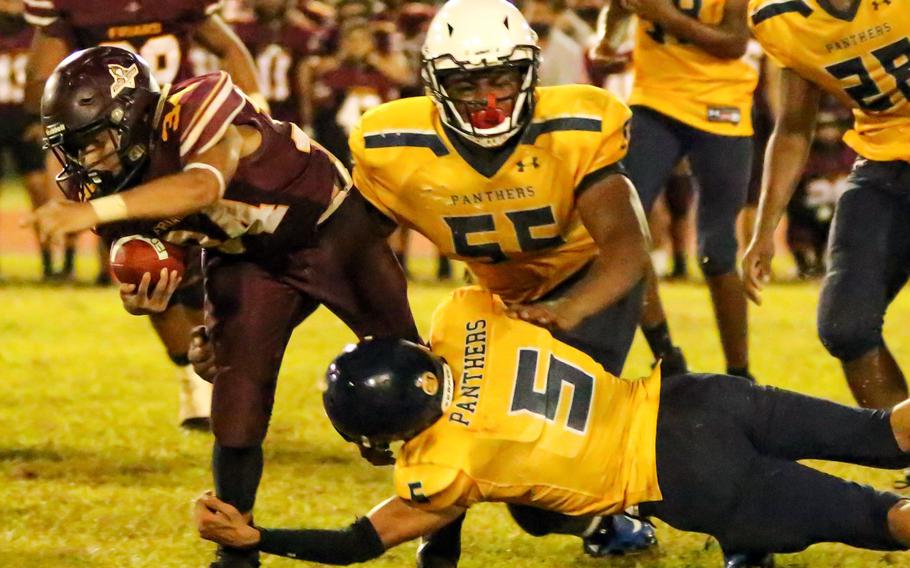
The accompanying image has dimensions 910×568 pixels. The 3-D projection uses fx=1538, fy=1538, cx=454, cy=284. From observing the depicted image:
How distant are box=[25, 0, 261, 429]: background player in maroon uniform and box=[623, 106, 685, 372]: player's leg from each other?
5.24 feet

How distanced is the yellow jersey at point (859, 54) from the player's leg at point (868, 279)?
0.13 metres

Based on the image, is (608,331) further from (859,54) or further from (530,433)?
(859,54)

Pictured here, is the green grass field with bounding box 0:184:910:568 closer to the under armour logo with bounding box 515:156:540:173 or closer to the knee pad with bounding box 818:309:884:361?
the knee pad with bounding box 818:309:884:361

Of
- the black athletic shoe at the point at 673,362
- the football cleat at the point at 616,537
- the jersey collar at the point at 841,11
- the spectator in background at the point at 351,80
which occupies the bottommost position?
the spectator in background at the point at 351,80

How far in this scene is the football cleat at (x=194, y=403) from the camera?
20.8ft

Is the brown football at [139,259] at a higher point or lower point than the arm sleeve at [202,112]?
lower

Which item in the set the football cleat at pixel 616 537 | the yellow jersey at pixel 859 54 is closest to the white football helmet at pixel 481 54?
the yellow jersey at pixel 859 54

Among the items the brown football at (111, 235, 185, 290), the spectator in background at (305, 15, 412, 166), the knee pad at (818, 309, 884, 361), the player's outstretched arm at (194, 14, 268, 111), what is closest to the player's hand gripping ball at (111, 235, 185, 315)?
the brown football at (111, 235, 185, 290)

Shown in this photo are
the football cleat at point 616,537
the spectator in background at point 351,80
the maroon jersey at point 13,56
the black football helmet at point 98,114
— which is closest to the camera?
the black football helmet at point 98,114

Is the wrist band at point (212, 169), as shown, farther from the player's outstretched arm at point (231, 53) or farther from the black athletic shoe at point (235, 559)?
the player's outstretched arm at point (231, 53)

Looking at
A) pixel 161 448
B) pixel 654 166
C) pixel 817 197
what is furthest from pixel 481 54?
pixel 817 197

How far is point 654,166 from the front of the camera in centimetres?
624

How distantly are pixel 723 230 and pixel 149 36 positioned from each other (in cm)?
262

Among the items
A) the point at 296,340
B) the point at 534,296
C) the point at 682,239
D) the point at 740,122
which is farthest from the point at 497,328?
the point at 682,239
